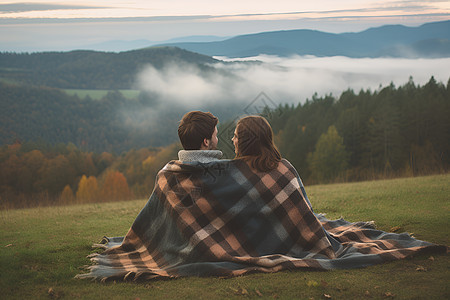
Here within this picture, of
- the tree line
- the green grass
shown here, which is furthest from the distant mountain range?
the green grass

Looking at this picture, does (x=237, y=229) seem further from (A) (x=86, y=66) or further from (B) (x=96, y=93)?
(A) (x=86, y=66)

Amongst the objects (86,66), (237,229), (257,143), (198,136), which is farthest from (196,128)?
(86,66)

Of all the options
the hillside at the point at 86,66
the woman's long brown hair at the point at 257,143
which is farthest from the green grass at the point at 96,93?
the woman's long brown hair at the point at 257,143

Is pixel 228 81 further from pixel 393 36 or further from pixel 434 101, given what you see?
pixel 393 36

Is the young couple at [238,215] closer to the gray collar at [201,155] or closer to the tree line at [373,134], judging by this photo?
the gray collar at [201,155]

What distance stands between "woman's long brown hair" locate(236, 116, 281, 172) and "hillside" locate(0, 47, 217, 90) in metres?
123

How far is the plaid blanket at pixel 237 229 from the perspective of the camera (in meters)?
5.22

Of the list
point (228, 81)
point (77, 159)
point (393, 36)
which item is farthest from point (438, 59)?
point (77, 159)

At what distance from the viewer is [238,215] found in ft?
17.7

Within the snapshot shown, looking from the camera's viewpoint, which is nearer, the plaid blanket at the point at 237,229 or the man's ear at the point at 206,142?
the plaid blanket at the point at 237,229

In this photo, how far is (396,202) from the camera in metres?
9.37

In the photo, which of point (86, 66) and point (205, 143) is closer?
point (205, 143)

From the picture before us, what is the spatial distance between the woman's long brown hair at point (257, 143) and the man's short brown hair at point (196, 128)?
39 centimetres

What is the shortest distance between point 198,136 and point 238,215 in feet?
3.77
